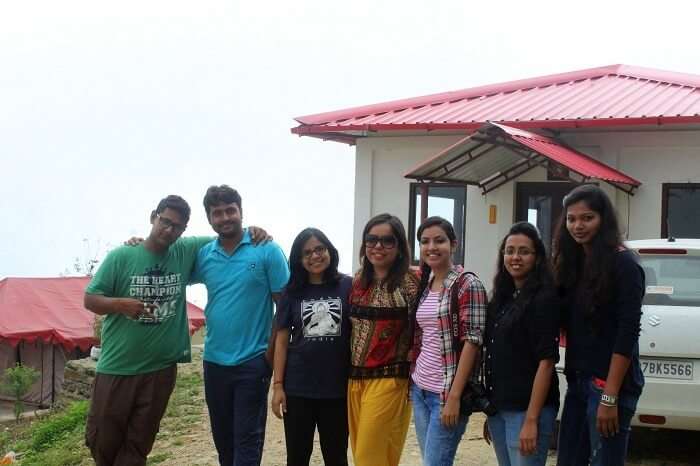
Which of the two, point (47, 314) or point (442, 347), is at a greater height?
point (442, 347)

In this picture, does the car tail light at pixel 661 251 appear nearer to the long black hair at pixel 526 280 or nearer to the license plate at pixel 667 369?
the license plate at pixel 667 369

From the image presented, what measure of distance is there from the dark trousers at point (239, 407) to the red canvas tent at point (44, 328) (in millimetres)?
17196

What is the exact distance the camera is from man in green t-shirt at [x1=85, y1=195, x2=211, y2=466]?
17.4ft

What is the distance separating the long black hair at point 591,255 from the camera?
151 inches

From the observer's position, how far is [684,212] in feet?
36.4

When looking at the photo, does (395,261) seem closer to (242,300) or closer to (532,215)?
(242,300)

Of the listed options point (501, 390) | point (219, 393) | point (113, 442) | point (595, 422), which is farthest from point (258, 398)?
point (595, 422)

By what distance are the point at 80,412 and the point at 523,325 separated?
8.40 meters

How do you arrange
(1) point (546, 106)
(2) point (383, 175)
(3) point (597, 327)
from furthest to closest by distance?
1. (2) point (383, 175)
2. (1) point (546, 106)
3. (3) point (597, 327)

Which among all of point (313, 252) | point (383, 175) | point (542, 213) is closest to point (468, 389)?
point (313, 252)

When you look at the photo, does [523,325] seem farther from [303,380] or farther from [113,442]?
[113,442]

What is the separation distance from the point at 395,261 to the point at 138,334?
68.9 inches

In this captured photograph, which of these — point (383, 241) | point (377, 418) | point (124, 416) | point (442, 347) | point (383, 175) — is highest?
point (383, 175)

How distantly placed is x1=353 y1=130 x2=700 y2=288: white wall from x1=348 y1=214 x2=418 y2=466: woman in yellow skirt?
659cm
